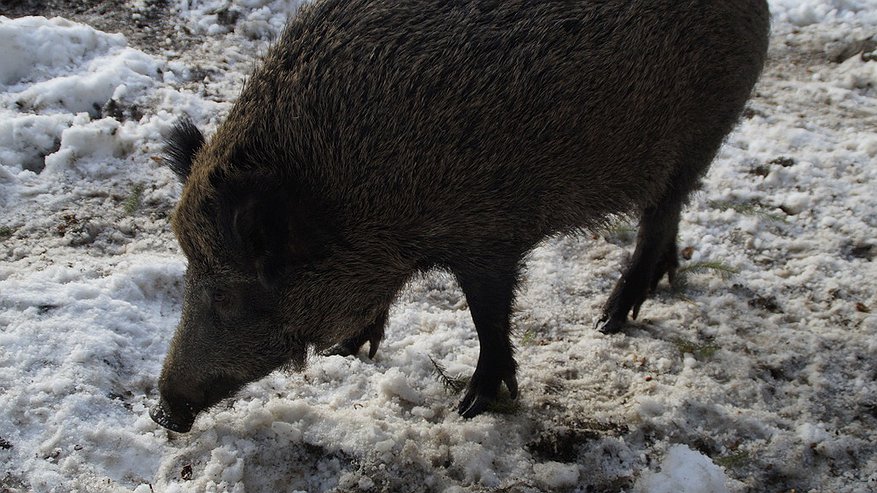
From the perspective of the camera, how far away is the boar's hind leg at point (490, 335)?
2.95 meters

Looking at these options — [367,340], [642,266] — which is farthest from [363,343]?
[642,266]

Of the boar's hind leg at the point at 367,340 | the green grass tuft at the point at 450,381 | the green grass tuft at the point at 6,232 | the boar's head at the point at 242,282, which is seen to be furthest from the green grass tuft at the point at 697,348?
the green grass tuft at the point at 6,232

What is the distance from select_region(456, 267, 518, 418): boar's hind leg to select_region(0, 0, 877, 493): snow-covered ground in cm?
9

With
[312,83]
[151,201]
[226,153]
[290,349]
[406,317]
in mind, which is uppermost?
[312,83]

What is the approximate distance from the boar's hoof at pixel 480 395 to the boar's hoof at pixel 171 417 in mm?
1135

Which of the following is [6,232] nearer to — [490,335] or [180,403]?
[180,403]

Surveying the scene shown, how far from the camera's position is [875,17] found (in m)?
6.18

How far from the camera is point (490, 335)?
121 inches

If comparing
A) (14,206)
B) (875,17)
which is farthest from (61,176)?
(875,17)

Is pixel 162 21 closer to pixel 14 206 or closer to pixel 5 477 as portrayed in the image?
pixel 14 206

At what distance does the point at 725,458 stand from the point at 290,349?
5.78 ft

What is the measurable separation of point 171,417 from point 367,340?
1.01m

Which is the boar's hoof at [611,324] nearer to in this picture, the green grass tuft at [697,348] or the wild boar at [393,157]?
the green grass tuft at [697,348]

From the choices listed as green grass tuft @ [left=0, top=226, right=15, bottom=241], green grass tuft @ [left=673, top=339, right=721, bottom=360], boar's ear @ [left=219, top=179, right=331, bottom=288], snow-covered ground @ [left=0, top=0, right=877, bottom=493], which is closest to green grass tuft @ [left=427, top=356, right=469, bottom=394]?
snow-covered ground @ [left=0, top=0, right=877, bottom=493]
